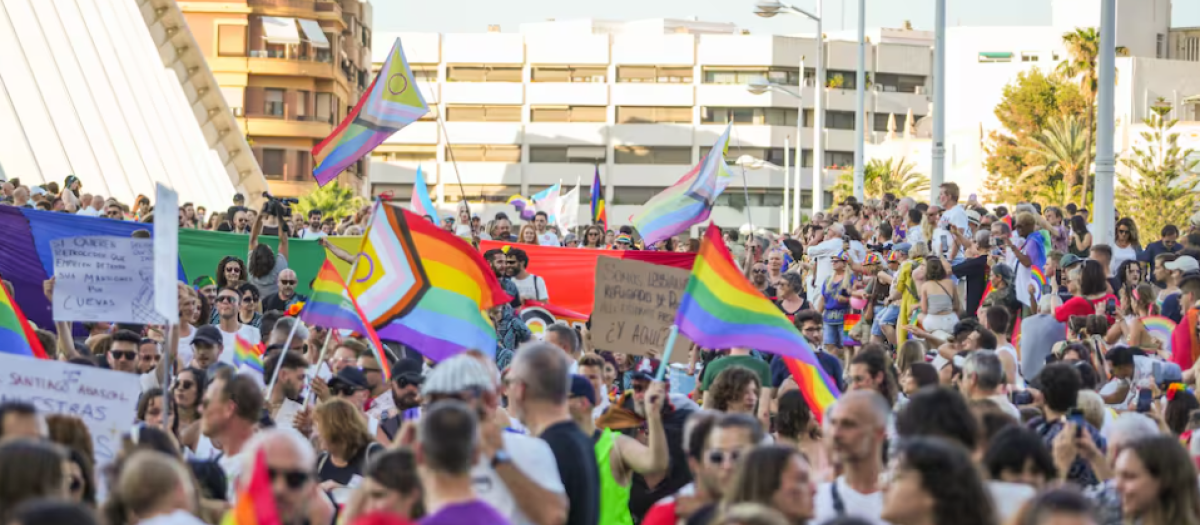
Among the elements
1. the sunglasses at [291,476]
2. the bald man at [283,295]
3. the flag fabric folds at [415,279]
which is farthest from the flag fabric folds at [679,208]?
the sunglasses at [291,476]

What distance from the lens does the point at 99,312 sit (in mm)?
10922

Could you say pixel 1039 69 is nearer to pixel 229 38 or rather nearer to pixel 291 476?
pixel 229 38

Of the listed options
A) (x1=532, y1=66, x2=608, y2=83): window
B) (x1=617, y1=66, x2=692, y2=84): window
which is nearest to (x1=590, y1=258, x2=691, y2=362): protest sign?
(x1=617, y1=66, x2=692, y2=84): window

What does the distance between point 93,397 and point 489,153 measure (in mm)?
99631

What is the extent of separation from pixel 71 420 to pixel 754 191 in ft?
317

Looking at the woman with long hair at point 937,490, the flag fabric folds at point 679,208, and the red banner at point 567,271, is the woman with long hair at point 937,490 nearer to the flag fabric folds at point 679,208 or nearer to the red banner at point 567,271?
the flag fabric folds at point 679,208

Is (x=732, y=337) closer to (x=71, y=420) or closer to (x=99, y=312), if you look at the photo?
(x=71, y=420)

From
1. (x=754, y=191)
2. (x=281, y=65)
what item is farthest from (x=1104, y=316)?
(x=754, y=191)

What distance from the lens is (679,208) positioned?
18203 millimetres

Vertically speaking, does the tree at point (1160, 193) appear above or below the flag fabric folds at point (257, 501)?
above

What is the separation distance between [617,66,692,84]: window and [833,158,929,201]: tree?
2024cm

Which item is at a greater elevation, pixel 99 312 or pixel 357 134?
pixel 357 134

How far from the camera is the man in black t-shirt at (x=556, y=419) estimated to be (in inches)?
257

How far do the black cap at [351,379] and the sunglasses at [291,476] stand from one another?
3.71 metres
